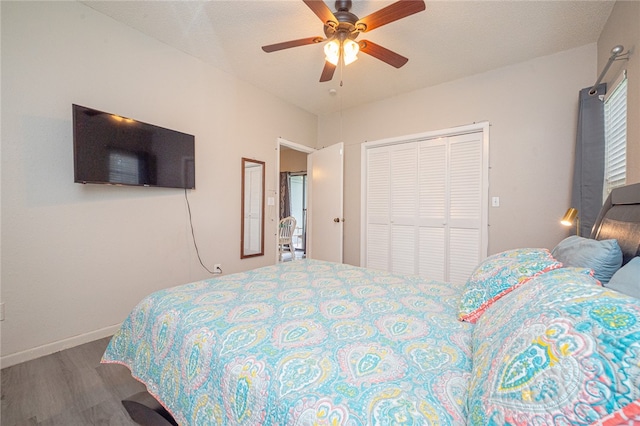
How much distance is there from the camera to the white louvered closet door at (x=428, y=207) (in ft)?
10.4

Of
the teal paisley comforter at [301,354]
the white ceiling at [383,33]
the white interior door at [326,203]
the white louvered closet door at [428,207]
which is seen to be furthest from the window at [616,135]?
the white interior door at [326,203]

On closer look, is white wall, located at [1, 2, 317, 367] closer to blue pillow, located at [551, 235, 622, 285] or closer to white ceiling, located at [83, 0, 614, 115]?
white ceiling, located at [83, 0, 614, 115]

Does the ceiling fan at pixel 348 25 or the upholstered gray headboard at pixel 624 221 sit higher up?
the ceiling fan at pixel 348 25

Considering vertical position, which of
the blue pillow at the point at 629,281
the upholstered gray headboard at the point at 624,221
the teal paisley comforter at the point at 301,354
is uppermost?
the upholstered gray headboard at the point at 624,221

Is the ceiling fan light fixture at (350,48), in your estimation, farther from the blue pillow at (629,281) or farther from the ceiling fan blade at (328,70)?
the blue pillow at (629,281)

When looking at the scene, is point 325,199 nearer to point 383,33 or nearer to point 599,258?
point 383,33

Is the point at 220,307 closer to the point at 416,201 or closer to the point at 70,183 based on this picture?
the point at 70,183

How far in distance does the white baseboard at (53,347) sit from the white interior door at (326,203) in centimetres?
265

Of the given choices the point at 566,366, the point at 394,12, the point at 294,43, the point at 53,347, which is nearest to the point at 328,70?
the point at 294,43

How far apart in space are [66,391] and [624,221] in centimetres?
313

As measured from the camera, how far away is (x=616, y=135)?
2.04 metres

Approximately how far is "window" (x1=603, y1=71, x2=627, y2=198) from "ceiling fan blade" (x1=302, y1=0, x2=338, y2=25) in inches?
81.2

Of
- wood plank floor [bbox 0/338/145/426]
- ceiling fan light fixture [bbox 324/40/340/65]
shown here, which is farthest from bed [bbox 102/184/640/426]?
ceiling fan light fixture [bbox 324/40/340/65]

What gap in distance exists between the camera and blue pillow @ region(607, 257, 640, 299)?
77cm
